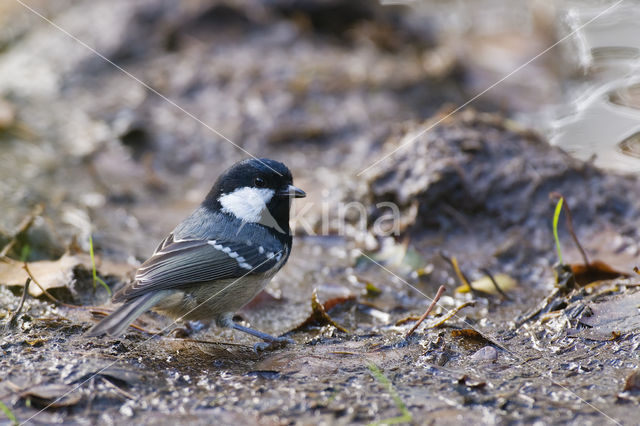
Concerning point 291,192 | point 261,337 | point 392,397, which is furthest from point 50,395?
point 291,192

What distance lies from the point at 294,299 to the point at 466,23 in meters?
6.70

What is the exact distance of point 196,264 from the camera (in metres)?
3.44

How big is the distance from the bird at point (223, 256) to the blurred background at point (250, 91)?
3.76ft

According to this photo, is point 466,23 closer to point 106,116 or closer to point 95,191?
point 106,116

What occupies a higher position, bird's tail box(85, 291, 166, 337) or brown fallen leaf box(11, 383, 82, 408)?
bird's tail box(85, 291, 166, 337)

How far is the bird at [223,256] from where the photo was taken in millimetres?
3250

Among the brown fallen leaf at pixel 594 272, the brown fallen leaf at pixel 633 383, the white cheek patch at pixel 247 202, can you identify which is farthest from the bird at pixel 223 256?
the brown fallen leaf at pixel 594 272

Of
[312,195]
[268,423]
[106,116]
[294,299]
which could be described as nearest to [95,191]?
[106,116]

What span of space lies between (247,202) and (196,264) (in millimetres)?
685

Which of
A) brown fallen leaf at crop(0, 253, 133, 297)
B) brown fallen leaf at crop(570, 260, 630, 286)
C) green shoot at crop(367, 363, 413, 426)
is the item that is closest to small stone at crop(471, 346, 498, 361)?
green shoot at crop(367, 363, 413, 426)

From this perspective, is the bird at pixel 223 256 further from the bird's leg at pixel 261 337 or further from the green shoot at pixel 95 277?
the green shoot at pixel 95 277

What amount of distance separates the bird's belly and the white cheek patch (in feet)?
1.64

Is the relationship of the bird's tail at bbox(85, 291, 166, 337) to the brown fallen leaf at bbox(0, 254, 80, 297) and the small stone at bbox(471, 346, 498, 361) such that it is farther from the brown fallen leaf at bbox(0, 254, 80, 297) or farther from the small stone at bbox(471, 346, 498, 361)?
the small stone at bbox(471, 346, 498, 361)

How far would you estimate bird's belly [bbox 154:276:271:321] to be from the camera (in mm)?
3413
